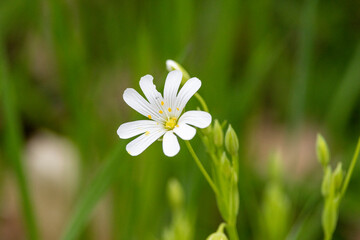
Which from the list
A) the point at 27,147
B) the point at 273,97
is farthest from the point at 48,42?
the point at 273,97

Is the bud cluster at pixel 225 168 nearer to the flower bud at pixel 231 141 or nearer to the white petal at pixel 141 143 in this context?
the flower bud at pixel 231 141

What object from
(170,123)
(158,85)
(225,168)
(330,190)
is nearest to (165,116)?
(170,123)

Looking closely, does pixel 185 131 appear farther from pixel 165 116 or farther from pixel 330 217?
pixel 330 217

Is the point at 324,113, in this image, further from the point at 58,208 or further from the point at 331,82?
the point at 58,208

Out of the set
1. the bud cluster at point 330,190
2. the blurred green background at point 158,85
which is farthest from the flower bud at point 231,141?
the blurred green background at point 158,85

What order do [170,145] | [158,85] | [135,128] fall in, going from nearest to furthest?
[170,145] < [135,128] < [158,85]

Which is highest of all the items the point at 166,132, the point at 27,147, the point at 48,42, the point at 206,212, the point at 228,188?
the point at 48,42

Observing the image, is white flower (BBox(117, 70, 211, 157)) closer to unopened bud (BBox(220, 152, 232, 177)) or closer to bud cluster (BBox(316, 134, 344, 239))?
unopened bud (BBox(220, 152, 232, 177))
